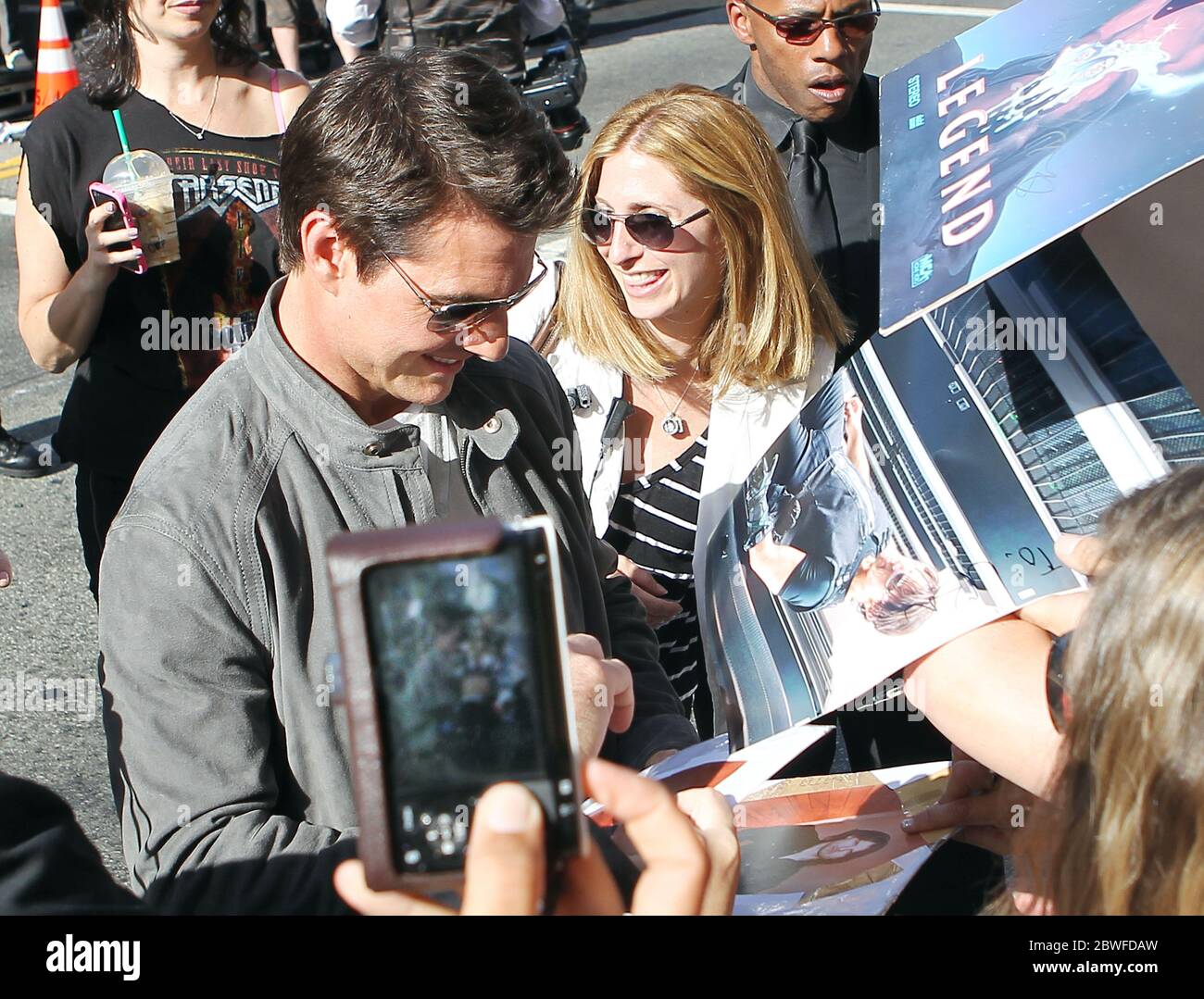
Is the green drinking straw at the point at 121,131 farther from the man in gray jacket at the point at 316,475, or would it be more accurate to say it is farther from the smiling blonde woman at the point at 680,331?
the man in gray jacket at the point at 316,475

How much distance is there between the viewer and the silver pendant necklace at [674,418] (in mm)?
2723

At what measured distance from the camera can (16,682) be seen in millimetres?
4012

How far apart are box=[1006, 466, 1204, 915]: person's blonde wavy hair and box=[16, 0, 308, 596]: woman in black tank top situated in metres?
2.06

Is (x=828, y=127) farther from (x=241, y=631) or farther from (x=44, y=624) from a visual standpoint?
(x=44, y=624)

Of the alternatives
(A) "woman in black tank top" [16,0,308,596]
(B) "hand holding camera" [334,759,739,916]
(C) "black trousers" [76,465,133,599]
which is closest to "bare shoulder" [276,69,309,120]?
(A) "woman in black tank top" [16,0,308,596]

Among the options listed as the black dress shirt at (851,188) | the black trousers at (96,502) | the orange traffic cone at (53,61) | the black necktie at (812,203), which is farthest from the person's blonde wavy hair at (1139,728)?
the orange traffic cone at (53,61)

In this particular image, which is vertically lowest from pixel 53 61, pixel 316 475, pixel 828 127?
pixel 316 475

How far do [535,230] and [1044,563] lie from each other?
2.65ft

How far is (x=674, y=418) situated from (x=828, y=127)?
97 cm

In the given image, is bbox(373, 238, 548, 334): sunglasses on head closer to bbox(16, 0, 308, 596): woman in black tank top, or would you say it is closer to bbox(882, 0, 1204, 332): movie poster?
bbox(882, 0, 1204, 332): movie poster

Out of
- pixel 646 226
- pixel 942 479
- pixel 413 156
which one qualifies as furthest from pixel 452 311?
pixel 646 226

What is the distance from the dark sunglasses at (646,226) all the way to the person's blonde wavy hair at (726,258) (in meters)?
0.06

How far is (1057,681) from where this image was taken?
155cm

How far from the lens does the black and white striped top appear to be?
264 centimetres
